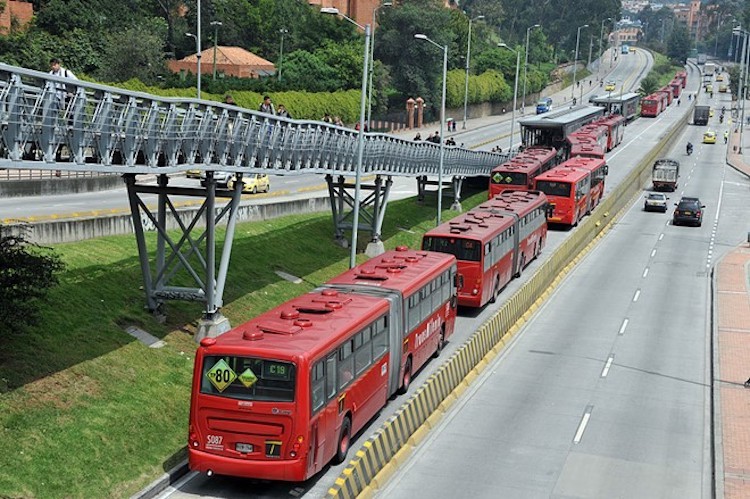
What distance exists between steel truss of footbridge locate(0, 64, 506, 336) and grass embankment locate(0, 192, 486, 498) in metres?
1.53

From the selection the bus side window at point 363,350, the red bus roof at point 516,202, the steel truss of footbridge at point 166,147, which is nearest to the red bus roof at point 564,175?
the red bus roof at point 516,202

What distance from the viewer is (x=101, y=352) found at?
26.7 metres

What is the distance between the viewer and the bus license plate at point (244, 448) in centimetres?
2027

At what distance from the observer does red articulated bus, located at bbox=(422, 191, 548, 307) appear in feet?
125

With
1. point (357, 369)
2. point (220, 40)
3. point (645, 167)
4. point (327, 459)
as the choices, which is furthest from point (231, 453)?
point (220, 40)

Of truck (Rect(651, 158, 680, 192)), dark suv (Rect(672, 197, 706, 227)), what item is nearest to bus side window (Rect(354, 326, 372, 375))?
dark suv (Rect(672, 197, 706, 227))

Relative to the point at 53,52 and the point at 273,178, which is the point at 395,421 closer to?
the point at 273,178

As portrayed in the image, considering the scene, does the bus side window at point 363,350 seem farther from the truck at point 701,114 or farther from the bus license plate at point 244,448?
the truck at point 701,114

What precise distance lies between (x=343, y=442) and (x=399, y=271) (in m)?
7.78

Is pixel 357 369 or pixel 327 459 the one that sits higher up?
pixel 357 369

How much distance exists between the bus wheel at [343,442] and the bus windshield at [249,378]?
288 cm

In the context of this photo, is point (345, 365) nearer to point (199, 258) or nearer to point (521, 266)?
point (199, 258)

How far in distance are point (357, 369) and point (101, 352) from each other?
7.52m

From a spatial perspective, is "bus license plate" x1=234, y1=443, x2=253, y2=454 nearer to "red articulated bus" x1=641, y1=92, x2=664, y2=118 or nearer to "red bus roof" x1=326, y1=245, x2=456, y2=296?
"red bus roof" x1=326, y1=245, x2=456, y2=296
